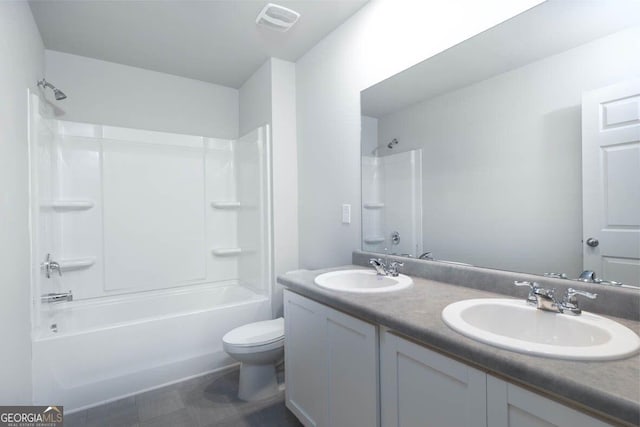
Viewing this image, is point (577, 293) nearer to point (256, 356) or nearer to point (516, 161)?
point (516, 161)

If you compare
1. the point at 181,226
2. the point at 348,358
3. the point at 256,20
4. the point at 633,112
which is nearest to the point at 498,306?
the point at 348,358

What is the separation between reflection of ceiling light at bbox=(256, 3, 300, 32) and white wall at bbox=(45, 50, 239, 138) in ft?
4.22

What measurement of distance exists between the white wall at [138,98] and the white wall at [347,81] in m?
1.04

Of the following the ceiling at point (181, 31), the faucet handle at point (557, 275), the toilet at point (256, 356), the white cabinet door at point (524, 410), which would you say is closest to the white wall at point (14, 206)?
the ceiling at point (181, 31)

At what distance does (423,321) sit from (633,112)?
0.96m

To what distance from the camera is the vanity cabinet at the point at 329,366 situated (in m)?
1.21

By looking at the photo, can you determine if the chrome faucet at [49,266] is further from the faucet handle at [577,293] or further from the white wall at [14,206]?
the faucet handle at [577,293]

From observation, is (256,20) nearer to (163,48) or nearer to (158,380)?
(163,48)

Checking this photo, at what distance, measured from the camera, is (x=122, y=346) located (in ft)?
6.81

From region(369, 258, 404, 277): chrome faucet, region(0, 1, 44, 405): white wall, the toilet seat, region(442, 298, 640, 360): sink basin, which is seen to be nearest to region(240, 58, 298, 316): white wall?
the toilet seat

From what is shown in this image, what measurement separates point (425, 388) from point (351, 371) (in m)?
0.39

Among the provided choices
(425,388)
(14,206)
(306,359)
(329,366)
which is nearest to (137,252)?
(14,206)

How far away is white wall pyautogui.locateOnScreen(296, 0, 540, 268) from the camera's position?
1.52 metres

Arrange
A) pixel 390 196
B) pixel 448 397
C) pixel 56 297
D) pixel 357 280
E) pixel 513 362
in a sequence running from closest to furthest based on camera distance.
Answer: pixel 513 362 → pixel 448 397 → pixel 357 280 → pixel 390 196 → pixel 56 297
